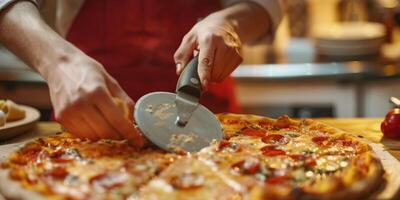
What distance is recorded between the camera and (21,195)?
4.49 ft

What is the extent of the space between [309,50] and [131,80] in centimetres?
172

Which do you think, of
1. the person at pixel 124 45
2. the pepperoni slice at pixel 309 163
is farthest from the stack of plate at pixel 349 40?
the pepperoni slice at pixel 309 163

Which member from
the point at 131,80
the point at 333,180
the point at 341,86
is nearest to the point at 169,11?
the point at 131,80

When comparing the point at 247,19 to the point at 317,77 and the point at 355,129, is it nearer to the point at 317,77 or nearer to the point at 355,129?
the point at 355,129

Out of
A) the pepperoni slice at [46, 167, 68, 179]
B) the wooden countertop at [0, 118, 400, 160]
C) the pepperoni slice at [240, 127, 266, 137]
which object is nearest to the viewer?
the pepperoni slice at [46, 167, 68, 179]

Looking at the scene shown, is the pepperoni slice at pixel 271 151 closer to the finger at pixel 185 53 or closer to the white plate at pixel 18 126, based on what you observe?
the finger at pixel 185 53

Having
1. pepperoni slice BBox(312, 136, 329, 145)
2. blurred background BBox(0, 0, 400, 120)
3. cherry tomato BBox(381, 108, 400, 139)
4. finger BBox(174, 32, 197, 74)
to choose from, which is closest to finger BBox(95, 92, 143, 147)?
finger BBox(174, 32, 197, 74)

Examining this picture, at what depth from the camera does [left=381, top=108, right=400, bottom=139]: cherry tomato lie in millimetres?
1944

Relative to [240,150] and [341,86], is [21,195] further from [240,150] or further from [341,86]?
[341,86]

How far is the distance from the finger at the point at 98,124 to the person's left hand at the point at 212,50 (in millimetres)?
334

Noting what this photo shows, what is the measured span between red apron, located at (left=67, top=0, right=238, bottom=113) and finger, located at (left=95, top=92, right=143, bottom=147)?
2.23ft

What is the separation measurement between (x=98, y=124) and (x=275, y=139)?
0.52 metres

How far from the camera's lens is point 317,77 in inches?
135

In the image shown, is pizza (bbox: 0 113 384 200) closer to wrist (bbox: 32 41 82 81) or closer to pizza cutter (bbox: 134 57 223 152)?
pizza cutter (bbox: 134 57 223 152)
